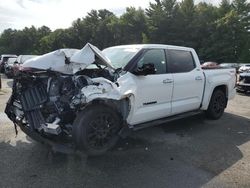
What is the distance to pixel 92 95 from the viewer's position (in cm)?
479

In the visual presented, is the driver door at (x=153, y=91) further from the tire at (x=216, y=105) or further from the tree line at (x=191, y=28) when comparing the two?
the tree line at (x=191, y=28)

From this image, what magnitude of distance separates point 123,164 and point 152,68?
170 cm

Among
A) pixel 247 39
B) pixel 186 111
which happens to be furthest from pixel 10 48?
pixel 186 111

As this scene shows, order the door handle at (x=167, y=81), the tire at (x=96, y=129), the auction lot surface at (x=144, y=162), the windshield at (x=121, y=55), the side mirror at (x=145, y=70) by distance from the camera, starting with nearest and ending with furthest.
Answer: the auction lot surface at (x=144, y=162), the tire at (x=96, y=129), the side mirror at (x=145, y=70), the windshield at (x=121, y=55), the door handle at (x=167, y=81)

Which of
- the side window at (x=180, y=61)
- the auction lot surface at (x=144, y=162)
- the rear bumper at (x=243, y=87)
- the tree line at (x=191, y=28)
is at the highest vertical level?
the tree line at (x=191, y=28)

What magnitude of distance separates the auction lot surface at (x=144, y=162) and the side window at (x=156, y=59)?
4.55 feet

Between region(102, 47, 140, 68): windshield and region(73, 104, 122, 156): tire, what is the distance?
105 cm

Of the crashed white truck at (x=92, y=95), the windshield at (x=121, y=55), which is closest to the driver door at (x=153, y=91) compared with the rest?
the crashed white truck at (x=92, y=95)

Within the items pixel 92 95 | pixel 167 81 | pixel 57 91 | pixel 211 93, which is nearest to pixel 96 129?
pixel 92 95

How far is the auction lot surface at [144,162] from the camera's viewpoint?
4.43 metres

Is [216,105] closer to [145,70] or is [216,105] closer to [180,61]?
[180,61]

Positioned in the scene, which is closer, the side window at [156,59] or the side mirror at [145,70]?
the side mirror at [145,70]

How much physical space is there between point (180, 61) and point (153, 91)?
1315mm

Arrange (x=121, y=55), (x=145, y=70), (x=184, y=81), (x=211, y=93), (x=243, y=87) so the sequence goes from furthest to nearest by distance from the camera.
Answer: (x=243, y=87), (x=211, y=93), (x=184, y=81), (x=121, y=55), (x=145, y=70)
